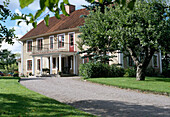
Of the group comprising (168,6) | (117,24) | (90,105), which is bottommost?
(90,105)

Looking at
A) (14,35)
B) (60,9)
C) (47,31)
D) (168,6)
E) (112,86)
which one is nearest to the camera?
(60,9)

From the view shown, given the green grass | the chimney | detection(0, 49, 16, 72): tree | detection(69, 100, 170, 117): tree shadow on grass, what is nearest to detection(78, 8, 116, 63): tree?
the green grass

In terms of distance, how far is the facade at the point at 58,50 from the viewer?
84.0 ft

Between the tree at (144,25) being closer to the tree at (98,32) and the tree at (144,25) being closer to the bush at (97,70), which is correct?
the tree at (98,32)

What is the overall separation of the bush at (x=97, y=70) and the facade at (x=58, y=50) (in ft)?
6.46

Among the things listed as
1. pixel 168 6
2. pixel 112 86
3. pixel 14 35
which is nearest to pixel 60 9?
pixel 14 35

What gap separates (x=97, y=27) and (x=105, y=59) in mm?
5612

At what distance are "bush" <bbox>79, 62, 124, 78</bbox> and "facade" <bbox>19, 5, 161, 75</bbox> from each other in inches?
77.5

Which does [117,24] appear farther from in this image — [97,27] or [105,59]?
[105,59]

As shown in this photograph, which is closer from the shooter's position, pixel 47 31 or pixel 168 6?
pixel 168 6

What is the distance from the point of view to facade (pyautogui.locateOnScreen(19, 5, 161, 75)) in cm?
2560

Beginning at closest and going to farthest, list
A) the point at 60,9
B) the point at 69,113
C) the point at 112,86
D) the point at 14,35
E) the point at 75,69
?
the point at 60,9 → the point at 69,113 → the point at 14,35 → the point at 112,86 → the point at 75,69

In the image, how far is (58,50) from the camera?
90.2 ft

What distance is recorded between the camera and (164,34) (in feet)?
45.7
